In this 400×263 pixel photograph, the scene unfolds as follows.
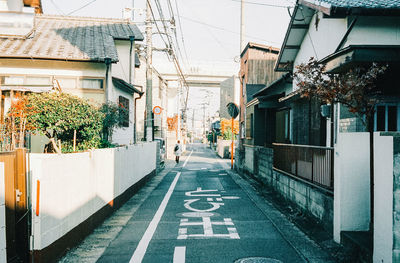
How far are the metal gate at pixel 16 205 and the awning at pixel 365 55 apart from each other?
6.45m

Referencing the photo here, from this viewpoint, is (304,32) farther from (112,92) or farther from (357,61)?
(112,92)

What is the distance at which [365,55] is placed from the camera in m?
7.42

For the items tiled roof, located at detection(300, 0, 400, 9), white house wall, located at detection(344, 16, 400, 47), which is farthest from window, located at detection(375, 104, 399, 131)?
tiled roof, located at detection(300, 0, 400, 9)

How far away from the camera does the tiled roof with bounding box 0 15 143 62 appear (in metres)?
14.8

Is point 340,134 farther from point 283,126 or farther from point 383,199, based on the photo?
point 283,126

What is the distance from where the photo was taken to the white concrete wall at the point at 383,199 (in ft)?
15.3

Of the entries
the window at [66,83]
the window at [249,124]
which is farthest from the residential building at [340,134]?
the window at [66,83]

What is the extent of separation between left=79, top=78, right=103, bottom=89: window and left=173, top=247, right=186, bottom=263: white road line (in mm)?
10522

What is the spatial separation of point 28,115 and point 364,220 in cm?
883

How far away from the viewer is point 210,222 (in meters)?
8.66

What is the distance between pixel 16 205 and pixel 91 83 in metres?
11.3

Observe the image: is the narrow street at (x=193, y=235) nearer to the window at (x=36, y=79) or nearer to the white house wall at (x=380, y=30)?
the white house wall at (x=380, y=30)

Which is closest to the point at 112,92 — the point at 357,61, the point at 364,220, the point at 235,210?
the point at 235,210

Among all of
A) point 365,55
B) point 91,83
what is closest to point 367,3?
point 365,55
